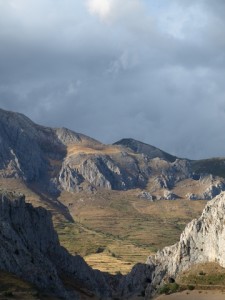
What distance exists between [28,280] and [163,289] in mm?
44239

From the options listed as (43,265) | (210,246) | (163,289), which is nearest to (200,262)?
(210,246)

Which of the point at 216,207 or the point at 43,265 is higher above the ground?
the point at 216,207

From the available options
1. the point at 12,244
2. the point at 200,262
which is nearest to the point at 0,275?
the point at 12,244

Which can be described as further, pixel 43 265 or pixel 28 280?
pixel 43 265

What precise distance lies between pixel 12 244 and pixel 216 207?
74.3m

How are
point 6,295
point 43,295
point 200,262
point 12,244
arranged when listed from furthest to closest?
point 200,262
point 12,244
point 43,295
point 6,295

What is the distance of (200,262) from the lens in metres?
193

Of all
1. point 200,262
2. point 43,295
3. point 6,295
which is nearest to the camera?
point 6,295

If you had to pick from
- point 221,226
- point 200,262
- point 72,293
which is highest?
point 221,226

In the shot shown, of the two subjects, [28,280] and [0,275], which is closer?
[0,275]

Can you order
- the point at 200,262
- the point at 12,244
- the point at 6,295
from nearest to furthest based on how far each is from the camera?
the point at 6,295 → the point at 12,244 → the point at 200,262

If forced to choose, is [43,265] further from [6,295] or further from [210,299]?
[210,299]

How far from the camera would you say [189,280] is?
179250 millimetres

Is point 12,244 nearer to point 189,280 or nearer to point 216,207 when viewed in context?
point 189,280
